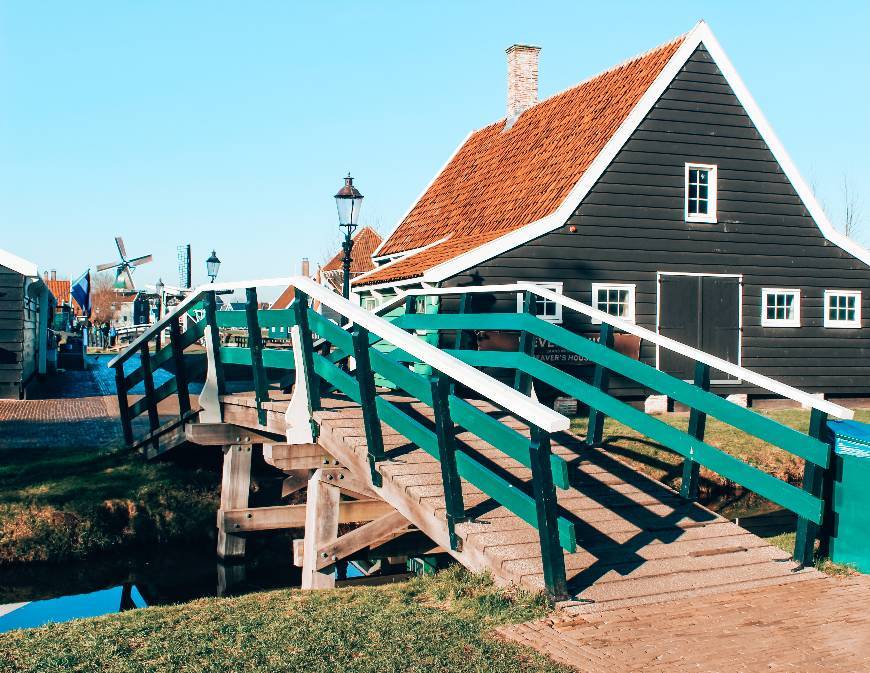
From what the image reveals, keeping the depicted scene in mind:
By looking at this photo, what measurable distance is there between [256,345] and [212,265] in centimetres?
2030

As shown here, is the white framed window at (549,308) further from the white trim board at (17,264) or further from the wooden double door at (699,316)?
the white trim board at (17,264)

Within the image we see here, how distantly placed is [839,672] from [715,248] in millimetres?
14470

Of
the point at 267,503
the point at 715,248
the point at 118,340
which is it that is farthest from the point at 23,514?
the point at 118,340

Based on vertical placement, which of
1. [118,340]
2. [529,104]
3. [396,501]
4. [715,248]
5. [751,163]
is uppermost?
[529,104]

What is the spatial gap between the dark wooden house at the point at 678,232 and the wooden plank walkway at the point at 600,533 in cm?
846

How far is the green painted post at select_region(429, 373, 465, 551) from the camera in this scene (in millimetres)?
5727

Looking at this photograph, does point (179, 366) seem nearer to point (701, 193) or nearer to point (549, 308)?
point (549, 308)

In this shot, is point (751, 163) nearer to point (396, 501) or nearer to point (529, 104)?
point (529, 104)

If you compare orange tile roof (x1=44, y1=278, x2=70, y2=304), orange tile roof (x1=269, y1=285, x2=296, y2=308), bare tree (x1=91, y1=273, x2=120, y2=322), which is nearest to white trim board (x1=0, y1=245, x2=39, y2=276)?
orange tile roof (x1=269, y1=285, x2=296, y2=308)

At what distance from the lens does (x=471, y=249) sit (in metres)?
16.0

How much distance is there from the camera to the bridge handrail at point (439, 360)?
4.76 meters

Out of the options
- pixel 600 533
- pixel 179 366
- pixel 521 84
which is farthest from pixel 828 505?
pixel 521 84

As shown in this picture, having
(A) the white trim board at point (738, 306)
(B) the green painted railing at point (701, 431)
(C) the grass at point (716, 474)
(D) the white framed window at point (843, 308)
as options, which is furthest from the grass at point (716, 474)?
(D) the white framed window at point (843, 308)

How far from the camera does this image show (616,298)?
17500 millimetres
